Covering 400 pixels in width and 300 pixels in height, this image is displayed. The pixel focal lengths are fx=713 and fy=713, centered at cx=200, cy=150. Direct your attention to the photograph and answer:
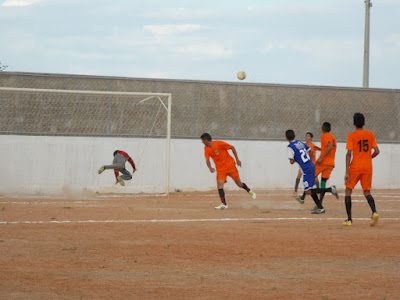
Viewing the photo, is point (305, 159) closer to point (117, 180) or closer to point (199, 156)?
point (117, 180)

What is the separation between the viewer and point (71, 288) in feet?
20.9

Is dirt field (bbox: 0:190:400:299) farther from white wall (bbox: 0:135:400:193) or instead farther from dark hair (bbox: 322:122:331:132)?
white wall (bbox: 0:135:400:193)

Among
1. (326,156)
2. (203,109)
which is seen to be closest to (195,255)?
(326,156)

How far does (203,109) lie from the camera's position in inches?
984

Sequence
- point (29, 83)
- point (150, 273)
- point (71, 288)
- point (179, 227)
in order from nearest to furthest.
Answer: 1. point (71, 288)
2. point (150, 273)
3. point (179, 227)
4. point (29, 83)

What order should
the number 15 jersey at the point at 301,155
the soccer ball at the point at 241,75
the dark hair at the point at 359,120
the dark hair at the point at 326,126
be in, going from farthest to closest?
the soccer ball at the point at 241,75
the dark hair at the point at 326,126
the number 15 jersey at the point at 301,155
the dark hair at the point at 359,120

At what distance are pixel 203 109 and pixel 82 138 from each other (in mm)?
4710

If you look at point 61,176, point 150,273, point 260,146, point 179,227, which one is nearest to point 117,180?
point 61,176

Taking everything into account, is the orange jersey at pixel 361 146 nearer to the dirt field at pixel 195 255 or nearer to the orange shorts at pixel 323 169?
the dirt field at pixel 195 255

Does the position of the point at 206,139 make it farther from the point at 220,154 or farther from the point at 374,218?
the point at 374,218

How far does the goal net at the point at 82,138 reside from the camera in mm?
20531

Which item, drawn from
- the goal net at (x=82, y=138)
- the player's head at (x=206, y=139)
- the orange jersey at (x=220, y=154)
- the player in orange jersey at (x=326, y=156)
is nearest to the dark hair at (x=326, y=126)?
the player in orange jersey at (x=326, y=156)

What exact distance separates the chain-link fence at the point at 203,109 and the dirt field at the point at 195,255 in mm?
8889

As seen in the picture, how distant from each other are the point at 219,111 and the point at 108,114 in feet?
13.3
